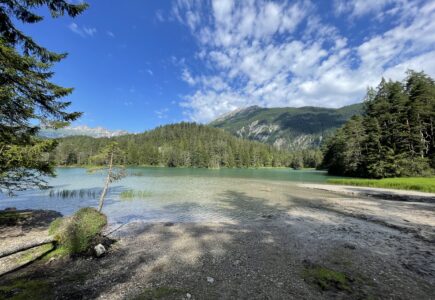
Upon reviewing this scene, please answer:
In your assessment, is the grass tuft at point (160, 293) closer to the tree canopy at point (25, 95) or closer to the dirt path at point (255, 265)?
the dirt path at point (255, 265)

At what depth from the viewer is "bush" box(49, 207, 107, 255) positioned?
35.9ft

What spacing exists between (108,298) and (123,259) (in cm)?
371

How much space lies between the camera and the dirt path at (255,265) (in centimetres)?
765

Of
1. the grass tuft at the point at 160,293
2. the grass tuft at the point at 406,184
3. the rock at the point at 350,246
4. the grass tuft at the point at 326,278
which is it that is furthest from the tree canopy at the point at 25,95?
the grass tuft at the point at 406,184

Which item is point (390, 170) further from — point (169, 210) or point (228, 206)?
point (169, 210)

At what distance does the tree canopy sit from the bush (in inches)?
149

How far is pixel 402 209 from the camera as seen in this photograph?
2309 centimetres

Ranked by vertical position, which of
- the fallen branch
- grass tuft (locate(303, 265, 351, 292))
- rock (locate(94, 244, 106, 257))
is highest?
the fallen branch

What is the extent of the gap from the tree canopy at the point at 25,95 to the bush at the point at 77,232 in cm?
379

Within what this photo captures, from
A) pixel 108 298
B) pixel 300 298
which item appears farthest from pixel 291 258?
pixel 108 298

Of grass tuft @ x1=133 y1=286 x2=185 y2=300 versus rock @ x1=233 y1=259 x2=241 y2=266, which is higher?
grass tuft @ x1=133 y1=286 x2=185 y2=300

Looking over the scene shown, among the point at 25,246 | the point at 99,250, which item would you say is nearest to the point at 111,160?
the point at 25,246

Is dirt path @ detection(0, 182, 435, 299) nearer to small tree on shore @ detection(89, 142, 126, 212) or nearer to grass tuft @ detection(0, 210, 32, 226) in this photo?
small tree on shore @ detection(89, 142, 126, 212)

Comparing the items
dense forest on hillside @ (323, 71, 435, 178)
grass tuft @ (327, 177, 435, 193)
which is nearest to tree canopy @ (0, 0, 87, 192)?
grass tuft @ (327, 177, 435, 193)
